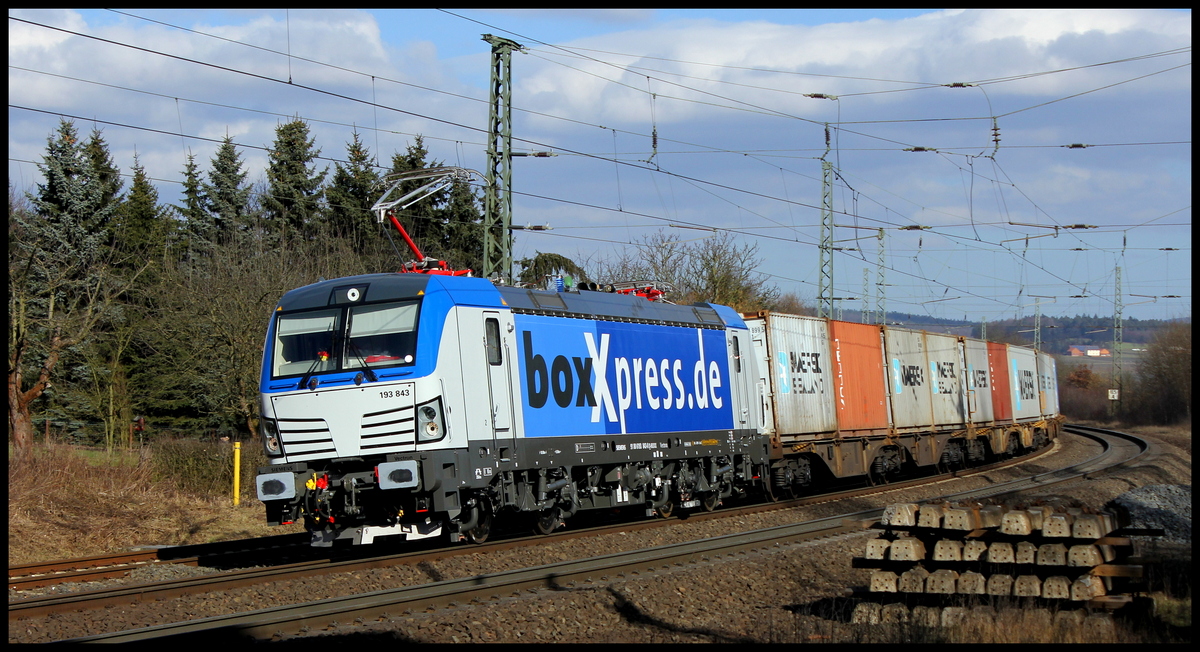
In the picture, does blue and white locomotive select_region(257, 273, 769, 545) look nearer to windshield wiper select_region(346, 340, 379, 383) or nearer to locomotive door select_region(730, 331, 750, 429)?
windshield wiper select_region(346, 340, 379, 383)

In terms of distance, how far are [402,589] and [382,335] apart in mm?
3229

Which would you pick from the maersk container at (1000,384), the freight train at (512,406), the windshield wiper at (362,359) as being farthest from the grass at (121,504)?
the maersk container at (1000,384)

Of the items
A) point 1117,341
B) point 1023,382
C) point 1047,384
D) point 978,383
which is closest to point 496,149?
point 978,383

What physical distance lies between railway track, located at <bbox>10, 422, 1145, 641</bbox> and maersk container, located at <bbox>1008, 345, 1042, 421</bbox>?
21.7m

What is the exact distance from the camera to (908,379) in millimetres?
25422

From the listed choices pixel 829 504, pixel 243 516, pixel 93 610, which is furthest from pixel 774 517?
pixel 93 610

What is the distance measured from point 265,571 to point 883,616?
256 inches

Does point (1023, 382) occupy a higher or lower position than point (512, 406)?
lower

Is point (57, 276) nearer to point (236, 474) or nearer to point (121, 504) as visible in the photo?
point (236, 474)

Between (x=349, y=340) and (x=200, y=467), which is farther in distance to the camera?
(x=200, y=467)

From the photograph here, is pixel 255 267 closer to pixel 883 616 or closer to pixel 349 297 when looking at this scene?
pixel 349 297

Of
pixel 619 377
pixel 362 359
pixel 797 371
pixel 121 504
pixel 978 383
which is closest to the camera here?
pixel 362 359

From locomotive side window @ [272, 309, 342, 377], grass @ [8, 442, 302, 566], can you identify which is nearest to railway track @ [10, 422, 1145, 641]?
locomotive side window @ [272, 309, 342, 377]

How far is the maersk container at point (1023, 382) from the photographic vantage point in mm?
34906
